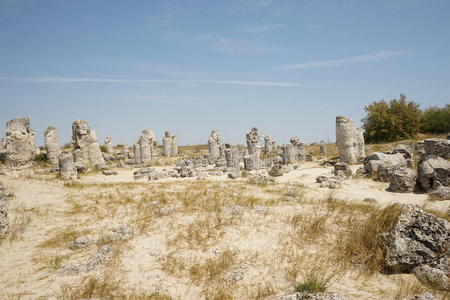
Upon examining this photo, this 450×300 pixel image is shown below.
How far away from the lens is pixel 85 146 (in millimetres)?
21047

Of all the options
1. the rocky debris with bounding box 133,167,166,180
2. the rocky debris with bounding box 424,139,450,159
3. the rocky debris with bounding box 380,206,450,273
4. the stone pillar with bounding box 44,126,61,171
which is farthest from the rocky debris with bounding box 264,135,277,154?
the rocky debris with bounding box 380,206,450,273

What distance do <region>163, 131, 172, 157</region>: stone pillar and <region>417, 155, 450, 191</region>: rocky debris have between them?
27795 mm

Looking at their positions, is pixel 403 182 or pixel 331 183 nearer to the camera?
pixel 403 182

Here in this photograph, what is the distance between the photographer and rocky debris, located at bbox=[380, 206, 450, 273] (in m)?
4.88

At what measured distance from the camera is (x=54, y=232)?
7.64 metres

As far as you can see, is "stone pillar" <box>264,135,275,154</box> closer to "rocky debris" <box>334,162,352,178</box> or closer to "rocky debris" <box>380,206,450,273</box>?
"rocky debris" <box>334,162,352,178</box>

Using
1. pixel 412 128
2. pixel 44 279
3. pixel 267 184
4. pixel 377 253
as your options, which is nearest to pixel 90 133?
pixel 267 184

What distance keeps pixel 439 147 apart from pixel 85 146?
74.4 ft

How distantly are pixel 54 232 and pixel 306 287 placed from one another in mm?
6667

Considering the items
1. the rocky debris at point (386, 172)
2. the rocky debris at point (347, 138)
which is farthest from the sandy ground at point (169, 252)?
the rocky debris at point (347, 138)

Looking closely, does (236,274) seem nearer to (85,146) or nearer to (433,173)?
(433,173)

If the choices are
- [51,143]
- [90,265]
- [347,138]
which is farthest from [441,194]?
[51,143]

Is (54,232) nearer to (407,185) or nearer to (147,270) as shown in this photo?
(147,270)

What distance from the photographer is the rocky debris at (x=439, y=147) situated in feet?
50.3
